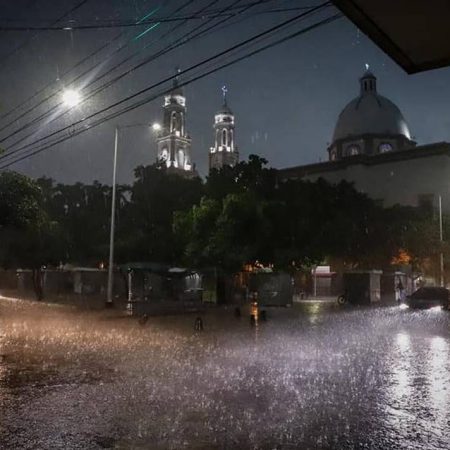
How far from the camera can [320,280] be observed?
5041 centimetres

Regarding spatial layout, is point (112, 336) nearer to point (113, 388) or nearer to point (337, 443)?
point (113, 388)

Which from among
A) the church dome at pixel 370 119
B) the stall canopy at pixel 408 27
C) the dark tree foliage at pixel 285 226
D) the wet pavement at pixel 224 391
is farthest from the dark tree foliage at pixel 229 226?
the church dome at pixel 370 119

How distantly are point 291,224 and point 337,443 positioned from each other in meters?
27.9

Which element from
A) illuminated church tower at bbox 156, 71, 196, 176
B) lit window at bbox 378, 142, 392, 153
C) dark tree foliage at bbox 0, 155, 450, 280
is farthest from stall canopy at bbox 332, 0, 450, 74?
illuminated church tower at bbox 156, 71, 196, 176

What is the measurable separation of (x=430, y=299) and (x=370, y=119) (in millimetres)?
46685

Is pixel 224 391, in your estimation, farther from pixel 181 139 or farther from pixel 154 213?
pixel 181 139

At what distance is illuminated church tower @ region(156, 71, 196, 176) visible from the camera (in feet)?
271

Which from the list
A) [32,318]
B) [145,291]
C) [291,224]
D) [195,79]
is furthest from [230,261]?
[195,79]

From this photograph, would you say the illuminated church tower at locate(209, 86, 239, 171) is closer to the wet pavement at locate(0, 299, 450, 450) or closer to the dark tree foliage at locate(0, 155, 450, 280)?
the dark tree foliage at locate(0, 155, 450, 280)

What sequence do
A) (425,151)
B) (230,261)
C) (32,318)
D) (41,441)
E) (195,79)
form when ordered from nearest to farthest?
1. (41,441)
2. (195,79)
3. (32,318)
4. (230,261)
5. (425,151)

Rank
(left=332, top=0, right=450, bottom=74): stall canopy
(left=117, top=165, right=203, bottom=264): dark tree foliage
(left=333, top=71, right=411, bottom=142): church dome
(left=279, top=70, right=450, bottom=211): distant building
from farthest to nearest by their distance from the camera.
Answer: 1. (left=333, top=71, right=411, bottom=142): church dome
2. (left=279, top=70, right=450, bottom=211): distant building
3. (left=117, top=165, right=203, bottom=264): dark tree foliage
4. (left=332, top=0, right=450, bottom=74): stall canopy

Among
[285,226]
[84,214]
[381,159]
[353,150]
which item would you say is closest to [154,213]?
[84,214]

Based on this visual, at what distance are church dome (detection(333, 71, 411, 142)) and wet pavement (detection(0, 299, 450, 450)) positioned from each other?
191 ft

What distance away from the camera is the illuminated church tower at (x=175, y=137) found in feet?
271
